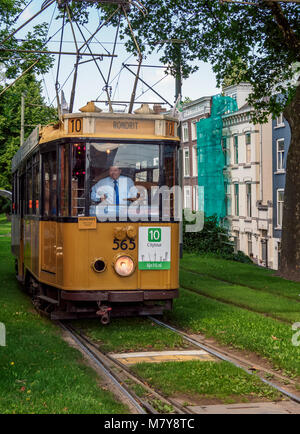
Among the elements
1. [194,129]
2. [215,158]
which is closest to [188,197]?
[194,129]

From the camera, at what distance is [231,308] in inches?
594

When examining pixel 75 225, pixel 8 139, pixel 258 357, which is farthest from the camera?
pixel 8 139

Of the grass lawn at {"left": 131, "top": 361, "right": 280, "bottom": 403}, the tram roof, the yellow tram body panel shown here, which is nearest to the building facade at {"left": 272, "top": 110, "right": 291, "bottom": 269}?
the tram roof

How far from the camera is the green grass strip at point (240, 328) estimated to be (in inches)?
401

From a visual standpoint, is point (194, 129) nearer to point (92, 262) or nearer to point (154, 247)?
point (154, 247)

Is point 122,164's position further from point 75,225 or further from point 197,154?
point 197,154

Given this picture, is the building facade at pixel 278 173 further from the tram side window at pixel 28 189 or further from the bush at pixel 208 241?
the tram side window at pixel 28 189

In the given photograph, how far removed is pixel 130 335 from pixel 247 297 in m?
5.96

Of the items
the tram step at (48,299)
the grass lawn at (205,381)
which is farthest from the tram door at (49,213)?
the grass lawn at (205,381)

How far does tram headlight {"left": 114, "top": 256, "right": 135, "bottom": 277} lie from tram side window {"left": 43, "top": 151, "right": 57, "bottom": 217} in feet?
4.99

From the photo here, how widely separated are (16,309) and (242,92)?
39.9 meters

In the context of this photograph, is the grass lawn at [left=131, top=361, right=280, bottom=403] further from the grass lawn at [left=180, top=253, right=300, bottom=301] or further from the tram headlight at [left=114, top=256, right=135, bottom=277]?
the grass lawn at [left=180, top=253, right=300, bottom=301]

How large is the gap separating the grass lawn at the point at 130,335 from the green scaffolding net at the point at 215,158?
38.1 meters

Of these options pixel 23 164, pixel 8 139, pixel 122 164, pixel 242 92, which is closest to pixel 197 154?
pixel 242 92
